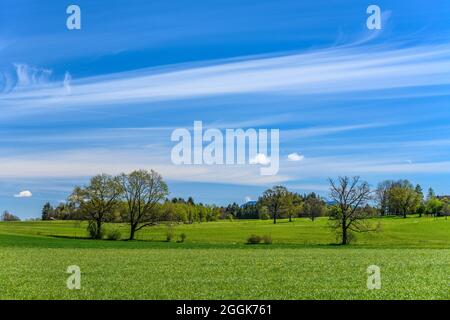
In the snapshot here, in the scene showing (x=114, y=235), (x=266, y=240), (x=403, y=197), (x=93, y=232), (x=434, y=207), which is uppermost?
(x=403, y=197)

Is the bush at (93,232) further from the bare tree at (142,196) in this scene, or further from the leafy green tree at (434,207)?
the leafy green tree at (434,207)

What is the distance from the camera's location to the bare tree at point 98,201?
310ft

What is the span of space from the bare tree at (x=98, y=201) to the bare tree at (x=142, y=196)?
2157mm

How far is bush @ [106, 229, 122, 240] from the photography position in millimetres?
92625

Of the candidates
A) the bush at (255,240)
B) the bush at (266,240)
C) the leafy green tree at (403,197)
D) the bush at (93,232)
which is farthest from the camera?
the leafy green tree at (403,197)

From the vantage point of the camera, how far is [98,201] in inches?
3750

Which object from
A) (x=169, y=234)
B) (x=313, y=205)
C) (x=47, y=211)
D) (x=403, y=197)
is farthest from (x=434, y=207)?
(x=47, y=211)

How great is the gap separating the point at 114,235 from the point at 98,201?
285 inches

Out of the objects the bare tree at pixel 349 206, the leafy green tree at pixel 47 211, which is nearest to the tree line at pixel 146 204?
the bare tree at pixel 349 206

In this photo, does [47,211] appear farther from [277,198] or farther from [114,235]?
[277,198]

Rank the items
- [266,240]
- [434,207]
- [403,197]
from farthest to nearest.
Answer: [434,207], [403,197], [266,240]
